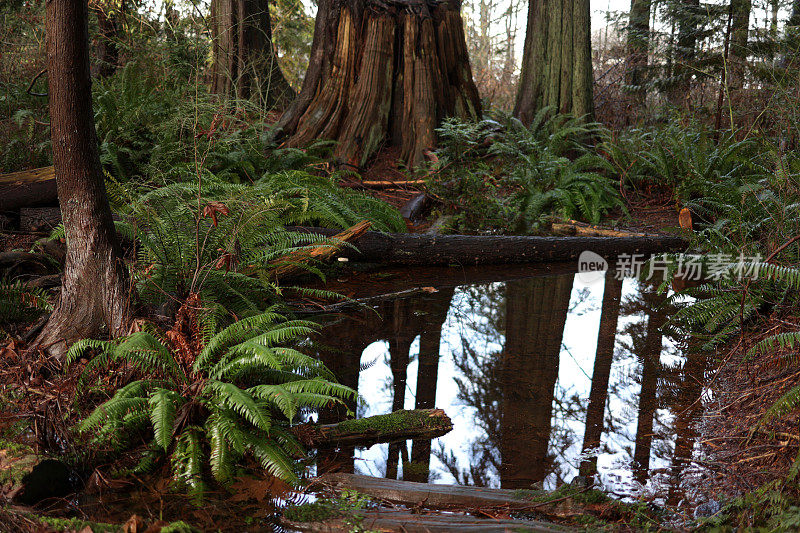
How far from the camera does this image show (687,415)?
321cm

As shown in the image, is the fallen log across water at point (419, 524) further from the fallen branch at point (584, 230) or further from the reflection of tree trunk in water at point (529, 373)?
the fallen branch at point (584, 230)

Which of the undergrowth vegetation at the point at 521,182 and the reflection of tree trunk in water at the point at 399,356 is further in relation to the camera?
the undergrowth vegetation at the point at 521,182

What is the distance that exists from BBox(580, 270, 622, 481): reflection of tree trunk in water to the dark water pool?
10mm

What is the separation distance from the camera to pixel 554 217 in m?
7.65

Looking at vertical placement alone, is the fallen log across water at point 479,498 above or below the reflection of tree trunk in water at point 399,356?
below

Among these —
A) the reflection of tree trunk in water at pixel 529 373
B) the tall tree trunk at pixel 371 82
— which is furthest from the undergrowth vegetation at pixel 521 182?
the reflection of tree trunk in water at pixel 529 373

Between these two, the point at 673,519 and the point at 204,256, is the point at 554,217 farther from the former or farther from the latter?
the point at 673,519

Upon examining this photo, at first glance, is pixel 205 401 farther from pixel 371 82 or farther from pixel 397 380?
pixel 371 82

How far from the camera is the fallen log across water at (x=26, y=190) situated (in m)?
5.54

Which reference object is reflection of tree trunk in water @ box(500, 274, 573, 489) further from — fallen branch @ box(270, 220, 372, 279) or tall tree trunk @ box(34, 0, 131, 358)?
tall tree trunk @ box(34, 0, 131, 358)

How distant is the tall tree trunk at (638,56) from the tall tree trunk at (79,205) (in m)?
11.2

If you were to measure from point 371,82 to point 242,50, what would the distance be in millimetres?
2283

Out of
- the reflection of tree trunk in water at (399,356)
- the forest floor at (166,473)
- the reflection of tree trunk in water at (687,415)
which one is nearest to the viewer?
the forest floor at (166,473)

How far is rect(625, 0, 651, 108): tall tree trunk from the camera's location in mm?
12438
